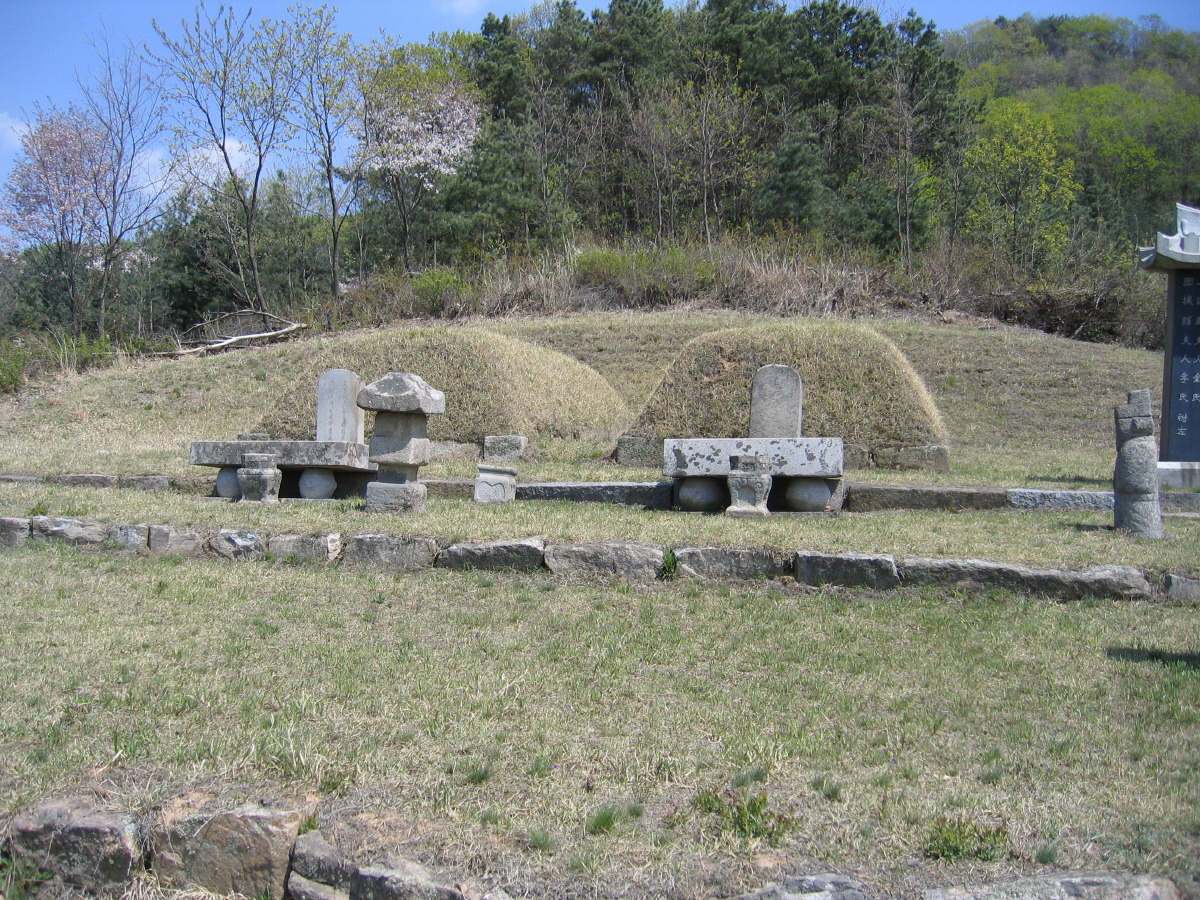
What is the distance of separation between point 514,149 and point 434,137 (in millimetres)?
3686

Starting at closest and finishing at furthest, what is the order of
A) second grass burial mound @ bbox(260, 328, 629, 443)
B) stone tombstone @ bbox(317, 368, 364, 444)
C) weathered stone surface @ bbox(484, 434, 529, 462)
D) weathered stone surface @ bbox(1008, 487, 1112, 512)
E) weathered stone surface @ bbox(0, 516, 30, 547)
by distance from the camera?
weathered stone surface @ bbox(0, 516, 30, 547), weathered stone surface @ bbox(1008, 487, 1112, 512), stone tombstone @ bbox(317, 368, 364, 444), weathered stone surface @ bbox(484, 434, 529, 462), second grass burial mound @ bbox(260, 328, 629, 443)

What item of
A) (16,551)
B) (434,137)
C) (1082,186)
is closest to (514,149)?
(434,137)

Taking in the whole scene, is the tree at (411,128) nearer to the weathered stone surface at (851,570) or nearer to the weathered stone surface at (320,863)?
the weathered stone surface at (851,570)

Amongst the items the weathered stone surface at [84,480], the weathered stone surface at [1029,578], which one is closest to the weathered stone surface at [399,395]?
the weathered stone surface at [84,480]

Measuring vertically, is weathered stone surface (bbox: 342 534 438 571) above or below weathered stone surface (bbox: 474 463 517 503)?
below

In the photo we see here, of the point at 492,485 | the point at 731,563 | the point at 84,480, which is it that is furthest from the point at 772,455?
the point at 84,480

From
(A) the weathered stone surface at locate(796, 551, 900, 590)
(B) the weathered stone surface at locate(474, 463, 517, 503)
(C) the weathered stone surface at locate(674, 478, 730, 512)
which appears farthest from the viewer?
(B) the weathered stone surface at locate(474, 463, 517, 503)

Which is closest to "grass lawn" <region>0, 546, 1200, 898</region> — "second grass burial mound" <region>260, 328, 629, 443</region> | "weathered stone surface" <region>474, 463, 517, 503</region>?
"weathered stone surface" <region>474, 463, 517, 503</region>

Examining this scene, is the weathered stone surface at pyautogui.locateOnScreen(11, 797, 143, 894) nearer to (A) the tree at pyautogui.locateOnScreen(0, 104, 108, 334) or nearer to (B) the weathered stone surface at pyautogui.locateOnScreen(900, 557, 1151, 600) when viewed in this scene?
(B) the weathered stone surface at pyautogui.locateOnScreen(900, 557, 1151, 600)

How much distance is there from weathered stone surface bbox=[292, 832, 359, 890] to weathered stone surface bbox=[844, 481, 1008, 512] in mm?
6696

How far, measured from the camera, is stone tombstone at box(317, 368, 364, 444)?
10.2 m

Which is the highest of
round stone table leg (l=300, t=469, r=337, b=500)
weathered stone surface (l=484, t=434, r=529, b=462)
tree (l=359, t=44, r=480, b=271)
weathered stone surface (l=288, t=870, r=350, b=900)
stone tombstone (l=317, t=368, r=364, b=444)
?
tree (l=359, t=44, r=480, b=271)

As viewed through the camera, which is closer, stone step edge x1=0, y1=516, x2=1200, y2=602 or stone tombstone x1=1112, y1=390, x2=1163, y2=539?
stone step edge x1=0, y1=516, x2=1200, y2=602

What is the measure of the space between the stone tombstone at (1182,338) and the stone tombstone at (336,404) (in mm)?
8751
